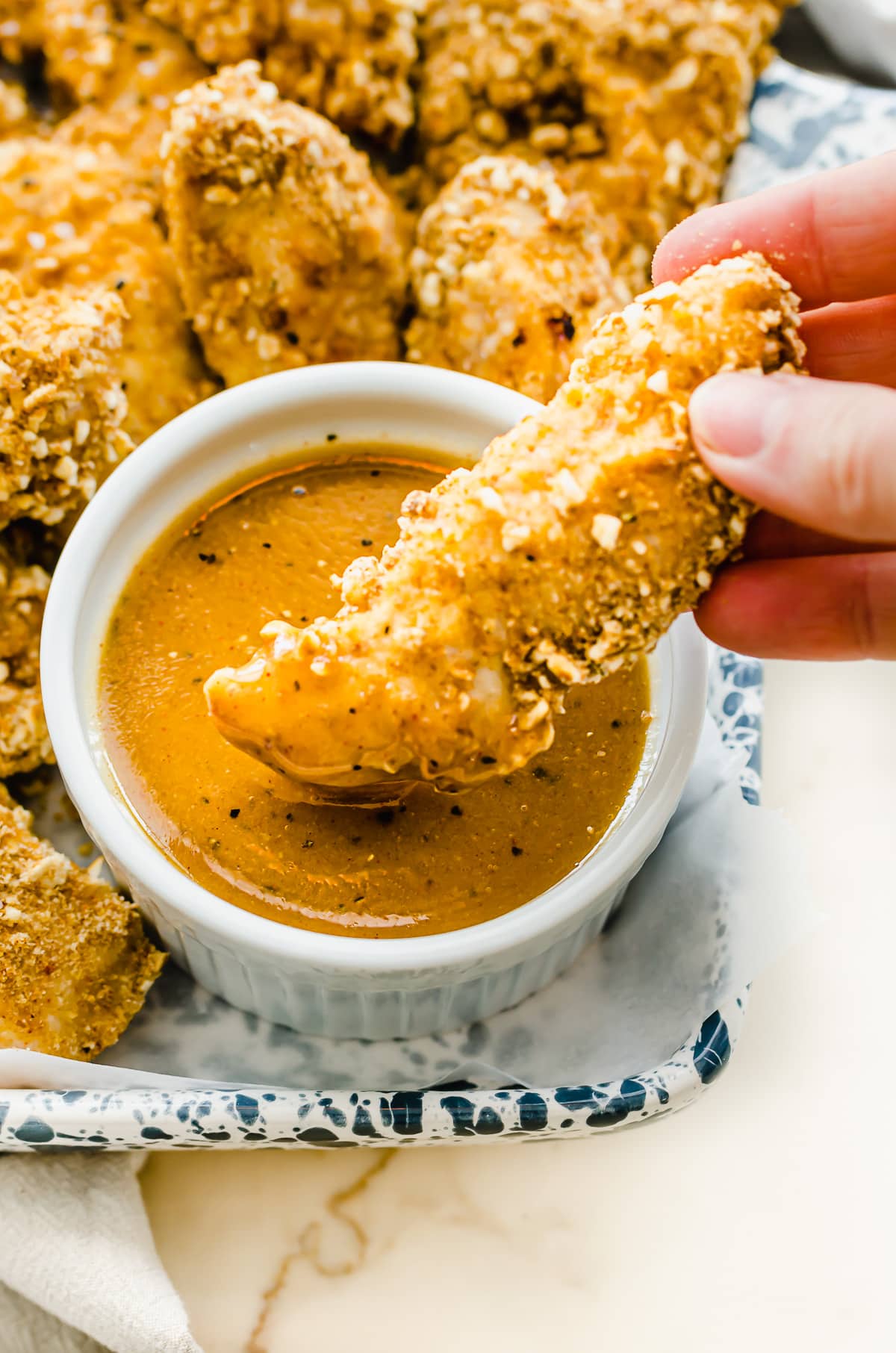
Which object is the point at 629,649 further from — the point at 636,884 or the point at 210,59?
the point at 210,59

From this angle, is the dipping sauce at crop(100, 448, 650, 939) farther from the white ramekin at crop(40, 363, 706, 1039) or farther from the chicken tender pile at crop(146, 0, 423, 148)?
the chicken tender pile at crop(146, 0, 423, 148)

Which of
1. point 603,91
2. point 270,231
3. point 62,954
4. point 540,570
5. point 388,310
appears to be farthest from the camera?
point 603,91

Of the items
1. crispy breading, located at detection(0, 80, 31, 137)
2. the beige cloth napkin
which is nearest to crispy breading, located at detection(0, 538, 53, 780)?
the beige cloth napkin

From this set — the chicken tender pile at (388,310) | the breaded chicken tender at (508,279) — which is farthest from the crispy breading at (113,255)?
the breaded chicken tender at (508,279)

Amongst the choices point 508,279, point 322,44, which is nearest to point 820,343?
point 508,279

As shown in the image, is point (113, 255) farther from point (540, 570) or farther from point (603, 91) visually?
point (540, 570)

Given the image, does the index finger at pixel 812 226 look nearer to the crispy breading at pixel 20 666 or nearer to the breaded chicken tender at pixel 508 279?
the breaded chicken tender at pixel 508 279
